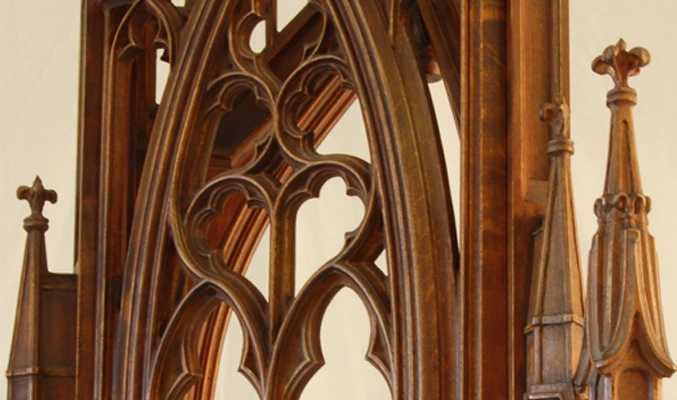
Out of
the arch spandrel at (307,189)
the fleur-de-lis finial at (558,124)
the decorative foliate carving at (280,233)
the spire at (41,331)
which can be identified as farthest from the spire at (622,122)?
the spire at (41,331)

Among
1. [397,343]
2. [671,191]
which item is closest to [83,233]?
[397,343]

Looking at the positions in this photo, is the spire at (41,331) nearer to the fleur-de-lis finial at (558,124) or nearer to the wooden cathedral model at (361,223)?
the wooden cathedral model at (361,223)

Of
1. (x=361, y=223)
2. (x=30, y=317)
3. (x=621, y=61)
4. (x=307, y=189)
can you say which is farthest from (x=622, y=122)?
(x=30, y=317)

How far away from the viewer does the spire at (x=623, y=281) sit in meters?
3.21

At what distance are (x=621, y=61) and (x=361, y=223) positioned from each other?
75 cm

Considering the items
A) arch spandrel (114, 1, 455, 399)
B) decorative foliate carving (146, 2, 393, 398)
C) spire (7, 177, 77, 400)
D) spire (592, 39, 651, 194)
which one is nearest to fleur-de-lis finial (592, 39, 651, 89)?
spire (592, 39, 651, 194)

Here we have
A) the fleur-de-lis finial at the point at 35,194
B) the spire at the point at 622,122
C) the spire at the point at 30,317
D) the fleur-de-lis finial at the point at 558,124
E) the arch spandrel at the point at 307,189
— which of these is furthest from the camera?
the fleur-de-lis finial at the point at 35,194

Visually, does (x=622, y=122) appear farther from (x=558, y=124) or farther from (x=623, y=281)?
(x=623, y=281)

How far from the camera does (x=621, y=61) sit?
334cm

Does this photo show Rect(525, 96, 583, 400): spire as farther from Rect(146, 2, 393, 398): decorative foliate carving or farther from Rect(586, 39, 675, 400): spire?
Rect(146, 2, 393, 398): decorative foliate carving

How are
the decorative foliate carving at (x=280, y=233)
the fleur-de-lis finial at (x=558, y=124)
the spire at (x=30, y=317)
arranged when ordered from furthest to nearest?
the spire at (x=30, y=317) → the decorative foliate carving at (x=280, y=233) → the fleur-de-lis finial at (x=558, y=124)

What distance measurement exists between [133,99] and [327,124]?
0.46 m

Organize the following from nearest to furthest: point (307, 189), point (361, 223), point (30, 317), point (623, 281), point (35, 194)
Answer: point (623, 281), point (361, 223), point (307, 189), point (30, 317), point (35, 194)

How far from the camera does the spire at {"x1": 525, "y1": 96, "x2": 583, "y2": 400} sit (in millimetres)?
3324
